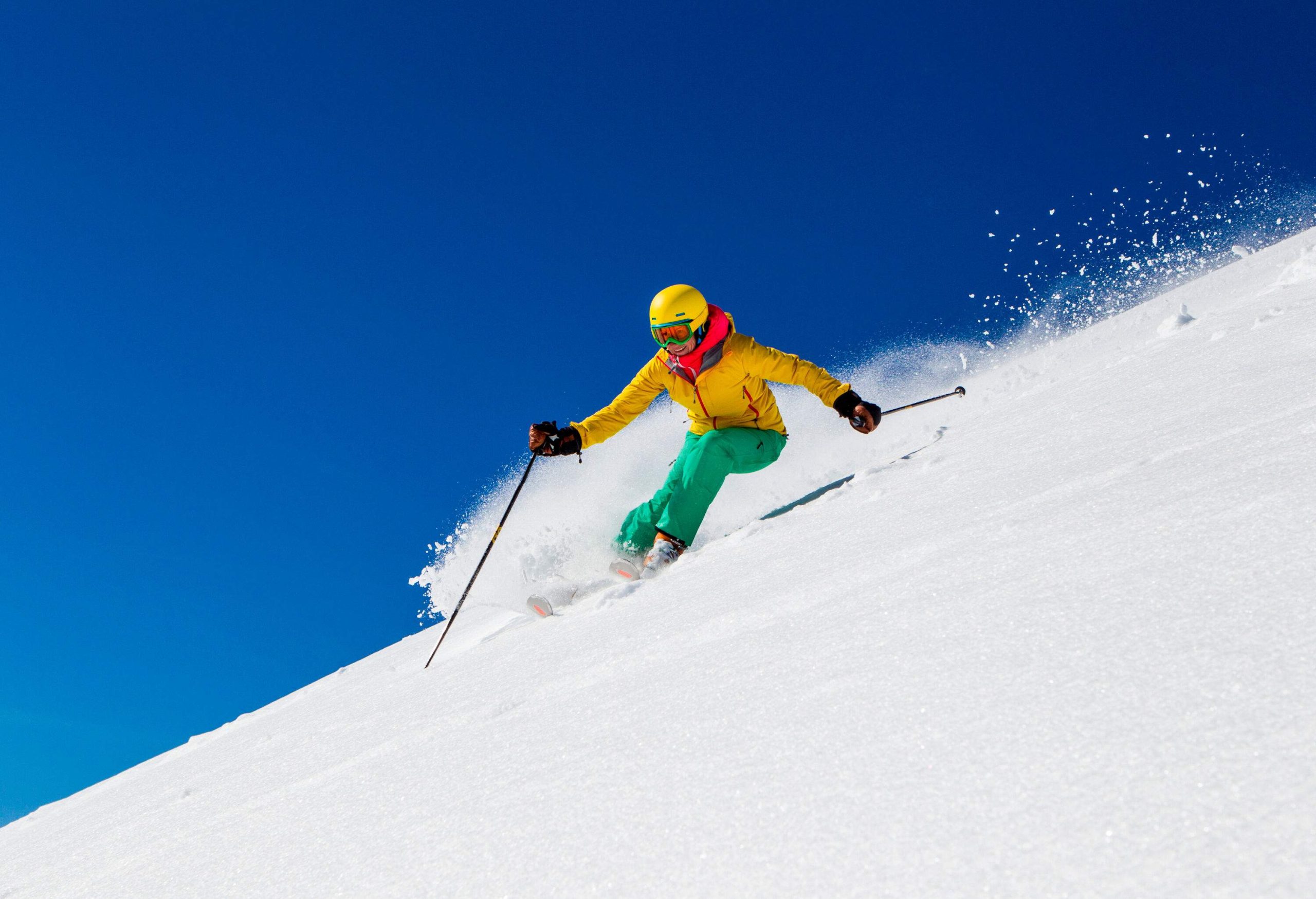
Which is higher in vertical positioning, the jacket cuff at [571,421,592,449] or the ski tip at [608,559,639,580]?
the jacket cuff at [571,421,592,449]

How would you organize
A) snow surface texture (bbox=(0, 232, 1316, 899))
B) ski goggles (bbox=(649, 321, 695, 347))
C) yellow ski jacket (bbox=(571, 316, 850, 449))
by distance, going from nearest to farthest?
snow surface texture (bbox=(0, 232, 1316, 899)), ski goggles (bbox=(649, 321, 695, 347)), yellow ski jacket (bbox=(571, 316, 850, 449))

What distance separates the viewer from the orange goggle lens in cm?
509

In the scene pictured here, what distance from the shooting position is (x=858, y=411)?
17.0ft

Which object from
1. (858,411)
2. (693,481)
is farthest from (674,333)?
(858,411)

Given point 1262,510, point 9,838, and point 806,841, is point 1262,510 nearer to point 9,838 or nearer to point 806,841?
point 806,841

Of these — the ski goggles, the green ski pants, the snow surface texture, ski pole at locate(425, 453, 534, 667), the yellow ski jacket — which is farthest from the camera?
the yellow ski jacket

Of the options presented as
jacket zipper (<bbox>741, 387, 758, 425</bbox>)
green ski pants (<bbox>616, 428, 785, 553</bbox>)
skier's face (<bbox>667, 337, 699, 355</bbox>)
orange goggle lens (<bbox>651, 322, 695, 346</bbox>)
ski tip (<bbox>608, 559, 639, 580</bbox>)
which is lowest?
ski tip (<bbox>608, 559, 639, 580</bbox>)

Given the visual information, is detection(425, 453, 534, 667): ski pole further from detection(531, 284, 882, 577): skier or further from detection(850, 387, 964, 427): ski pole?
detection(850, 387, 964, 427): ski pole

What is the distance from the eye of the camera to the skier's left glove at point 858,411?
5.17m

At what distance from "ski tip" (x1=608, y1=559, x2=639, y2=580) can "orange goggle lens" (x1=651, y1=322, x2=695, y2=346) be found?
4.65ft

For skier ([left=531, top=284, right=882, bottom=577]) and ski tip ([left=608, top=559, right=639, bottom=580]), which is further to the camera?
skier ([left=531, top=284, right=882, bottom=577])

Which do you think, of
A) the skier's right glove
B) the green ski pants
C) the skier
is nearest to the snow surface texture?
the green ski pants

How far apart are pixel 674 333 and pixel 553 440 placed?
1066mm

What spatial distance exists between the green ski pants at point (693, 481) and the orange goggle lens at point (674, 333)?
2.08 ft
